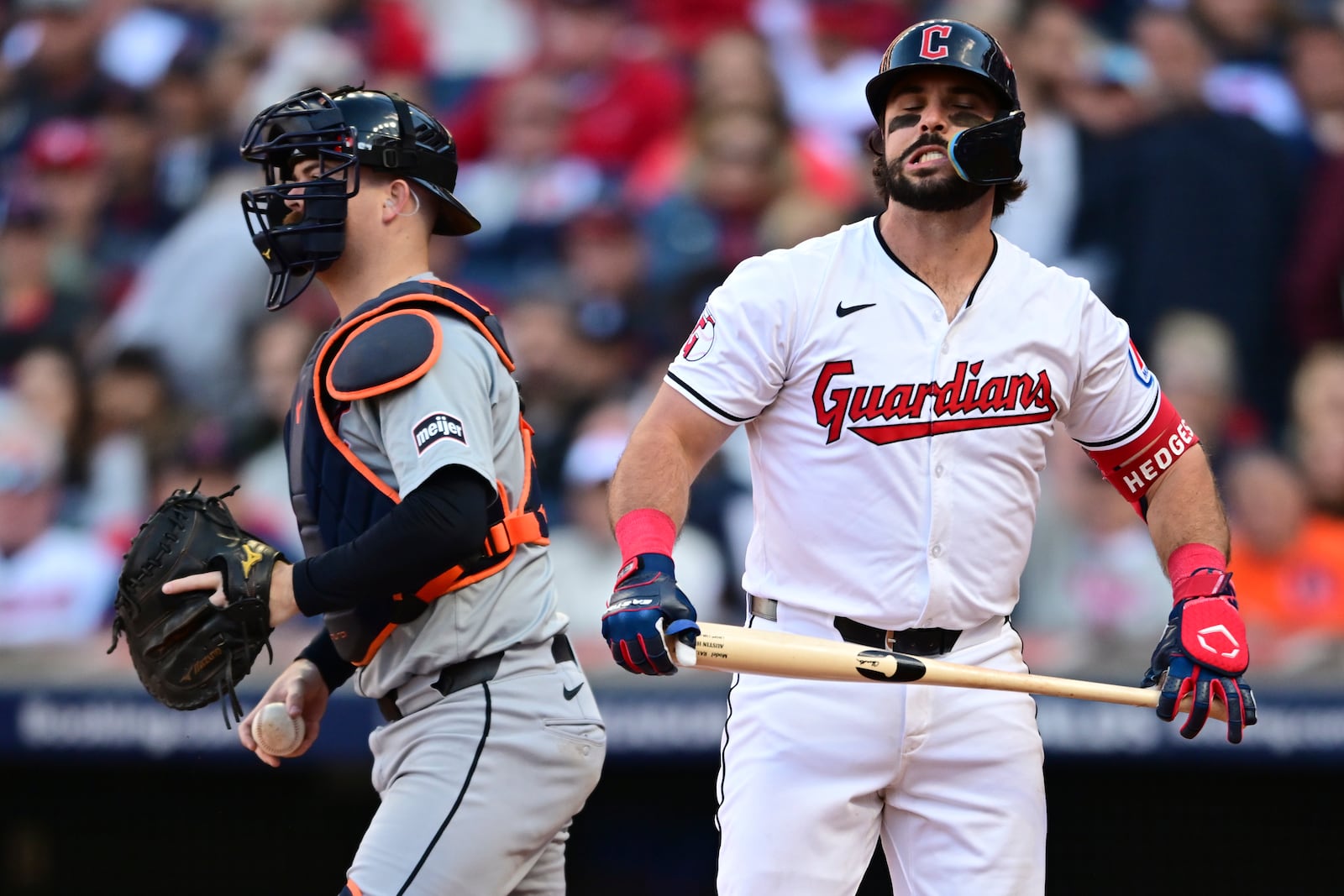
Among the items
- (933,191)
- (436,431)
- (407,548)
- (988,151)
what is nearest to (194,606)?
(407,548)

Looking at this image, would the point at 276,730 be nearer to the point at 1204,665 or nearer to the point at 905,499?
the point at 905,499

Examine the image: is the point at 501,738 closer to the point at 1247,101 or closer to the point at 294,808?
the point at 294,808

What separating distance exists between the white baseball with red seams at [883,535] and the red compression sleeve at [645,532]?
0.69 ft

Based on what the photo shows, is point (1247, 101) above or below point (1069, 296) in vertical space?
above

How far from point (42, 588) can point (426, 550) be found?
13.2 ft

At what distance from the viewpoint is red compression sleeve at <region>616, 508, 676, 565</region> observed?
106 inches

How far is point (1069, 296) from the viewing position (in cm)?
295

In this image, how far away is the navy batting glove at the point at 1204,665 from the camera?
8.96ft

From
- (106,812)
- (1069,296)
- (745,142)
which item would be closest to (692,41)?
(745,142)

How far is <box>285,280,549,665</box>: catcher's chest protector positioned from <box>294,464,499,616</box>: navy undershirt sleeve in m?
0.08

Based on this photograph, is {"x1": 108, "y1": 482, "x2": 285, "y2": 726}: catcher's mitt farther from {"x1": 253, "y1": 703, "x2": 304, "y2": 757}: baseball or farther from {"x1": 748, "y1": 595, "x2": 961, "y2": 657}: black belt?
{"x1": 748, "y1": 595, "x2": 961, "y2": 657}: black belt

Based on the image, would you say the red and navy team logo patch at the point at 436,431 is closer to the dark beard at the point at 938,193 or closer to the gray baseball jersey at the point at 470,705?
the gray baseball jersey at the point at 470,705

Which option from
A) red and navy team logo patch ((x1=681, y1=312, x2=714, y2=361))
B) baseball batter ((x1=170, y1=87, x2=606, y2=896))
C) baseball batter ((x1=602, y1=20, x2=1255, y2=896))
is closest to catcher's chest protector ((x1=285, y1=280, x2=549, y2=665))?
baseball batter ((x1=170, y1=87, x2=606, y2=896))

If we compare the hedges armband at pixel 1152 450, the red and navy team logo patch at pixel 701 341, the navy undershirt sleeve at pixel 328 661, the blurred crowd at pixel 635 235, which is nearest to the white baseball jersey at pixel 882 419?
the red and navy team logo patch at pixel 701 341
